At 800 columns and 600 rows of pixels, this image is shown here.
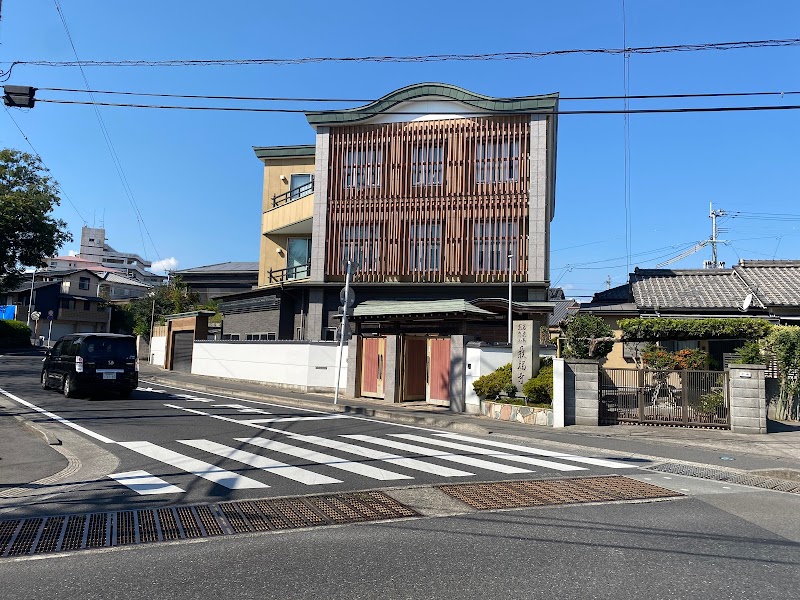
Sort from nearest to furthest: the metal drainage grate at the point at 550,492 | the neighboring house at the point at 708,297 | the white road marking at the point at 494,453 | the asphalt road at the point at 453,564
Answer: the asphalt road at the point at 453,564, the metal drainage grate at the point at 550,492, the white road marking at the point at 494,453, the neighboring house at the point at 708,297

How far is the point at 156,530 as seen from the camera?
5637mm

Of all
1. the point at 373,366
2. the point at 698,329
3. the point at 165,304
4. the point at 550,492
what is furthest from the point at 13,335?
the point at 550,492

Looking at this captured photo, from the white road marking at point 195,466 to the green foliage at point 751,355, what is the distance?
12.6m

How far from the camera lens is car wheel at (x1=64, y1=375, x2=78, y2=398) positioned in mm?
16859

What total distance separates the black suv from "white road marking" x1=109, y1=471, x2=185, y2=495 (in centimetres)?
977

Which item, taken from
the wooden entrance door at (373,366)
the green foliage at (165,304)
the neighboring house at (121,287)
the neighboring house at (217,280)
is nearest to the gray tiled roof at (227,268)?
the neighboring house at (217,280)

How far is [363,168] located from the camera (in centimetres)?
2911

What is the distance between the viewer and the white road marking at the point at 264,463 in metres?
7.93

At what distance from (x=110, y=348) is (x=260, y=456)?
384 inches

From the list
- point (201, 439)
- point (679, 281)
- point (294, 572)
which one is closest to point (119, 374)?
point (201, 439)

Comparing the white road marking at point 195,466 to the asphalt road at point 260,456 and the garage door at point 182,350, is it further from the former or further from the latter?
the garage door at point 182,350

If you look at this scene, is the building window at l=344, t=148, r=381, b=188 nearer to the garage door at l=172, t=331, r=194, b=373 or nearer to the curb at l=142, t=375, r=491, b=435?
the curb at l=142, t=375, r=491, b=435

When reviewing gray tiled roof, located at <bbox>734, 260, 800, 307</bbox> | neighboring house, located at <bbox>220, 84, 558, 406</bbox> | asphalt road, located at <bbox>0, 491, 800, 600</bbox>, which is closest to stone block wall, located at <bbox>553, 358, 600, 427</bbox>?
asphalt road, located at <bbox>0, 491, 800, 600</bbox>

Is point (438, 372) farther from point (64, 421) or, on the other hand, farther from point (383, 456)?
point (64, 421)
